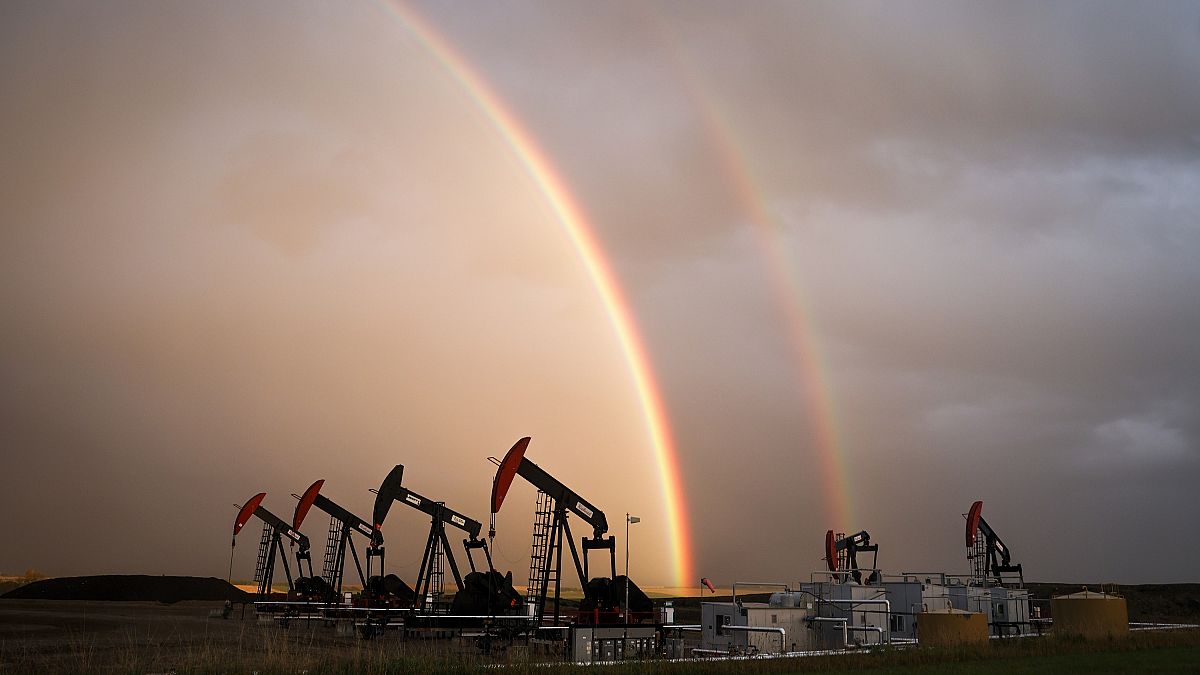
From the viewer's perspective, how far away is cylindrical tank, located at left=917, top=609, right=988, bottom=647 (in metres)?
26.0

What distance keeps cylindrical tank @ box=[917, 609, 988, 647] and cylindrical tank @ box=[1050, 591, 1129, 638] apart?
5.28 meters

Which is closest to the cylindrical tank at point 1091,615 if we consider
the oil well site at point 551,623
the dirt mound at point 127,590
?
the oil well site at point 551,623

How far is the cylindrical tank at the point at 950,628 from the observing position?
26031 millimetres

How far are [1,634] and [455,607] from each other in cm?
1555

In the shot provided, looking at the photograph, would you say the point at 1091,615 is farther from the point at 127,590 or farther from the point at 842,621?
the point at 127,590

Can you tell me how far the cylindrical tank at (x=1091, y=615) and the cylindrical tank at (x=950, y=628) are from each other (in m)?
5.28

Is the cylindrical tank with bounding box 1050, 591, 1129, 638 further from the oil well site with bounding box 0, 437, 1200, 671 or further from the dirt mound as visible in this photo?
the dirt mound

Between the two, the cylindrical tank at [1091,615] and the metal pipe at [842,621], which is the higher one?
the cylindrical tank at [1091,615]

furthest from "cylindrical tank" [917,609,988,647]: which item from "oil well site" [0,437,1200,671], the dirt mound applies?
the dirt mound

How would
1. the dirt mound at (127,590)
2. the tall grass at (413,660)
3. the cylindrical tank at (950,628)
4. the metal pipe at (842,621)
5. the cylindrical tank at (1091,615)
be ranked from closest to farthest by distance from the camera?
the tall grass at (413,660), the cylindrical tank at (950,628), the cylindrical tank at (1091,615), the metal pipe at (842,621), the dirt mound at (127,590)

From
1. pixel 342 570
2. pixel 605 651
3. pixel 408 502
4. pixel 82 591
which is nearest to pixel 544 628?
pixel 605 651

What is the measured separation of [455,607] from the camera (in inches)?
1294

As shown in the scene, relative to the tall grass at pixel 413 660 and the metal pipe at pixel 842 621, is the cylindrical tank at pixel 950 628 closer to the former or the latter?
the tall grass at pixel 413 660

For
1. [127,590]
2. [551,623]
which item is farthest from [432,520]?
[127,590]
